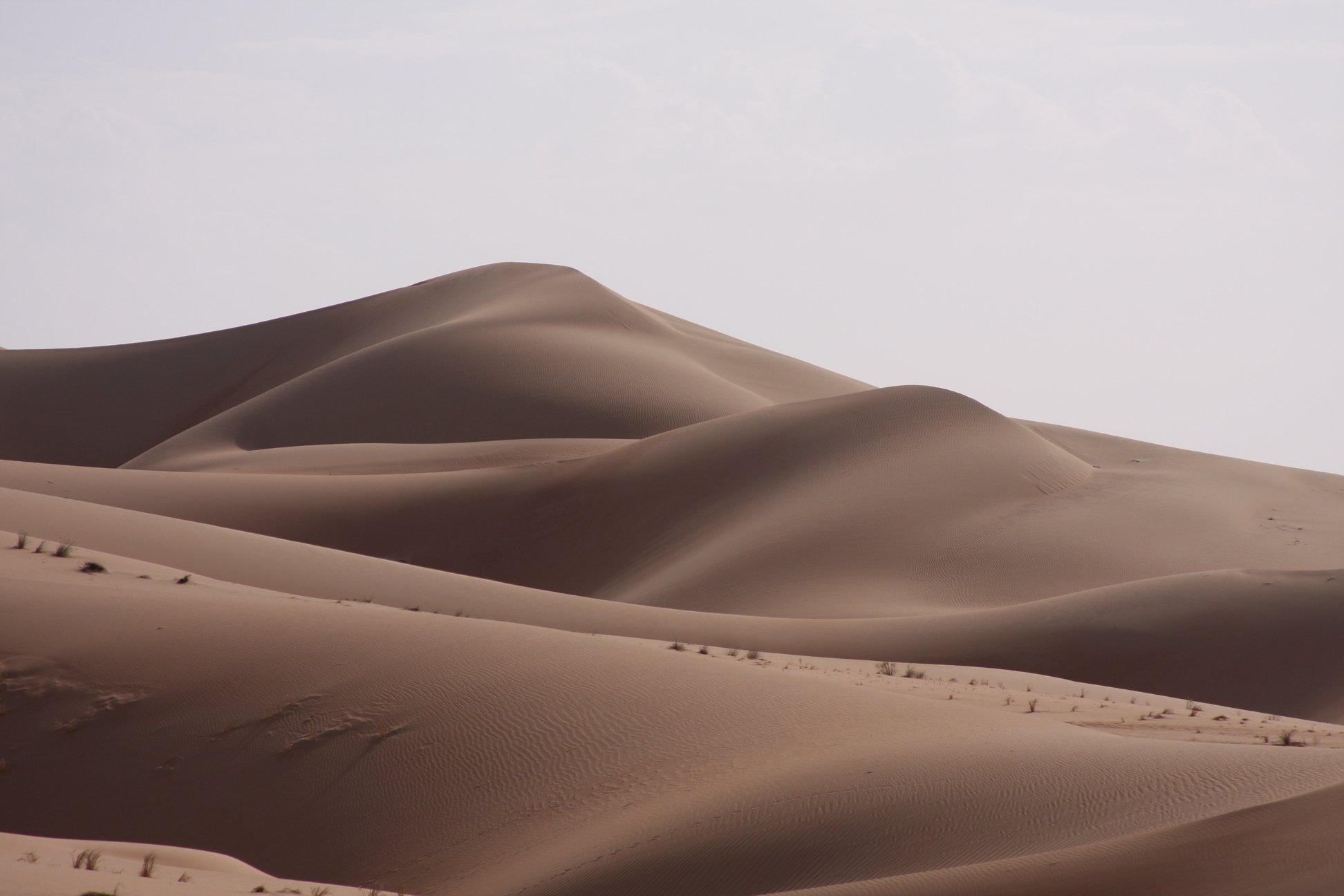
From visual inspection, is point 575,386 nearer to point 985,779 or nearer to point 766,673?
point 766,673


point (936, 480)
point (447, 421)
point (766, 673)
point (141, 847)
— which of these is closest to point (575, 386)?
point (447, 421)

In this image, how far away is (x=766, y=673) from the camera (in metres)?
11.8

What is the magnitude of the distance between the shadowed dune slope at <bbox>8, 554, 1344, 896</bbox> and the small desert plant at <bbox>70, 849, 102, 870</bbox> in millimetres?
2196

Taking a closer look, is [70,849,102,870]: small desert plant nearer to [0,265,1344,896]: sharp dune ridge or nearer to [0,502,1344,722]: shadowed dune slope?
[0,265,1344,896]: sharp dune ridge

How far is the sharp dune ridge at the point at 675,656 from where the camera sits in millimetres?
7547

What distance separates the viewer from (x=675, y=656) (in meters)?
12.1

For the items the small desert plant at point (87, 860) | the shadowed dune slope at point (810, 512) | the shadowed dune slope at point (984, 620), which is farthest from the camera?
the shadowed dune slope at point (810, 512)

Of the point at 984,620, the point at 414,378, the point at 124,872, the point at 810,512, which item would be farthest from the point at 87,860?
the point at 414,378

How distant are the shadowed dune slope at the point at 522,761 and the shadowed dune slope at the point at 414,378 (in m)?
30.8

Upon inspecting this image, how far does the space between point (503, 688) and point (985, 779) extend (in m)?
Answer: 4.29

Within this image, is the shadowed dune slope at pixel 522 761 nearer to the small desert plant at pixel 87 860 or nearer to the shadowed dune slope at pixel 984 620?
the small desert plant at pixel 87 860

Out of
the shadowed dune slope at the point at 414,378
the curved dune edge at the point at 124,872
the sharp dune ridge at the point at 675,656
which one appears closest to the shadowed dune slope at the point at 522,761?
the sharp dune ridge at the point at 675,656

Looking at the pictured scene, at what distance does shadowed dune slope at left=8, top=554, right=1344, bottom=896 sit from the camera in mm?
7516

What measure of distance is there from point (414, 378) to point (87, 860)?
43.1 m
